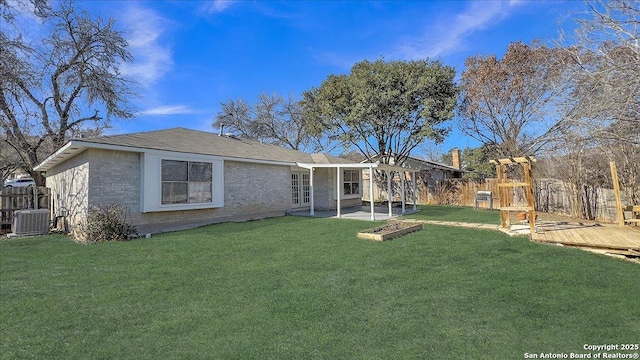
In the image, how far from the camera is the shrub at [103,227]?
8.05 metres

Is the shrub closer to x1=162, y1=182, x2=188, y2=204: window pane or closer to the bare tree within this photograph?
x1=162, y1=182, x2=188, y2=204: window pane

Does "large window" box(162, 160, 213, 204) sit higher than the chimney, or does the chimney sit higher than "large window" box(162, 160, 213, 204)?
the chimney

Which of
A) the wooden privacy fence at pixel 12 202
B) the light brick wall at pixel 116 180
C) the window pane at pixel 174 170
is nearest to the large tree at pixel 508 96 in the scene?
the window pane at pixel 174 170

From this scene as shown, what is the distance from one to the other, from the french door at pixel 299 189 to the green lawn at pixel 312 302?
8683 mm

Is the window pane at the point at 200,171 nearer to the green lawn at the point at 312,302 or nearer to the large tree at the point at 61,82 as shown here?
the green lawn at the point at 312,302

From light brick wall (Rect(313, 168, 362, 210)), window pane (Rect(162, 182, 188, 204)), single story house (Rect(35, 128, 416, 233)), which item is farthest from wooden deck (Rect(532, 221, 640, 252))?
window pane (Rect(162, 182, 188, 204))

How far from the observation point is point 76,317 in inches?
142

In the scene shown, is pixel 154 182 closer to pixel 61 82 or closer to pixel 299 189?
pixel 299 189

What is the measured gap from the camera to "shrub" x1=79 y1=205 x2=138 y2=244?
8055 mm

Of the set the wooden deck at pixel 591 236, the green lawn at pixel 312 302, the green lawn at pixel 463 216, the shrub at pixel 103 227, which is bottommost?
the green lawn at pixel 312 302

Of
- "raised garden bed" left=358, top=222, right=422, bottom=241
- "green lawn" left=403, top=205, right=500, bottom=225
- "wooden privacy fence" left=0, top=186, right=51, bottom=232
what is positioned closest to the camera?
"raised garden bed" left=358, top=222, right=422, bottom=241

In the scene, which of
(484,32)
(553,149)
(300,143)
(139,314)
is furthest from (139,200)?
(300,143)

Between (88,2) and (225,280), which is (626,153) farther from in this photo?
(88,2)

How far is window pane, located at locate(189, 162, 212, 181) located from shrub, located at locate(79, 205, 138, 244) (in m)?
2.70
